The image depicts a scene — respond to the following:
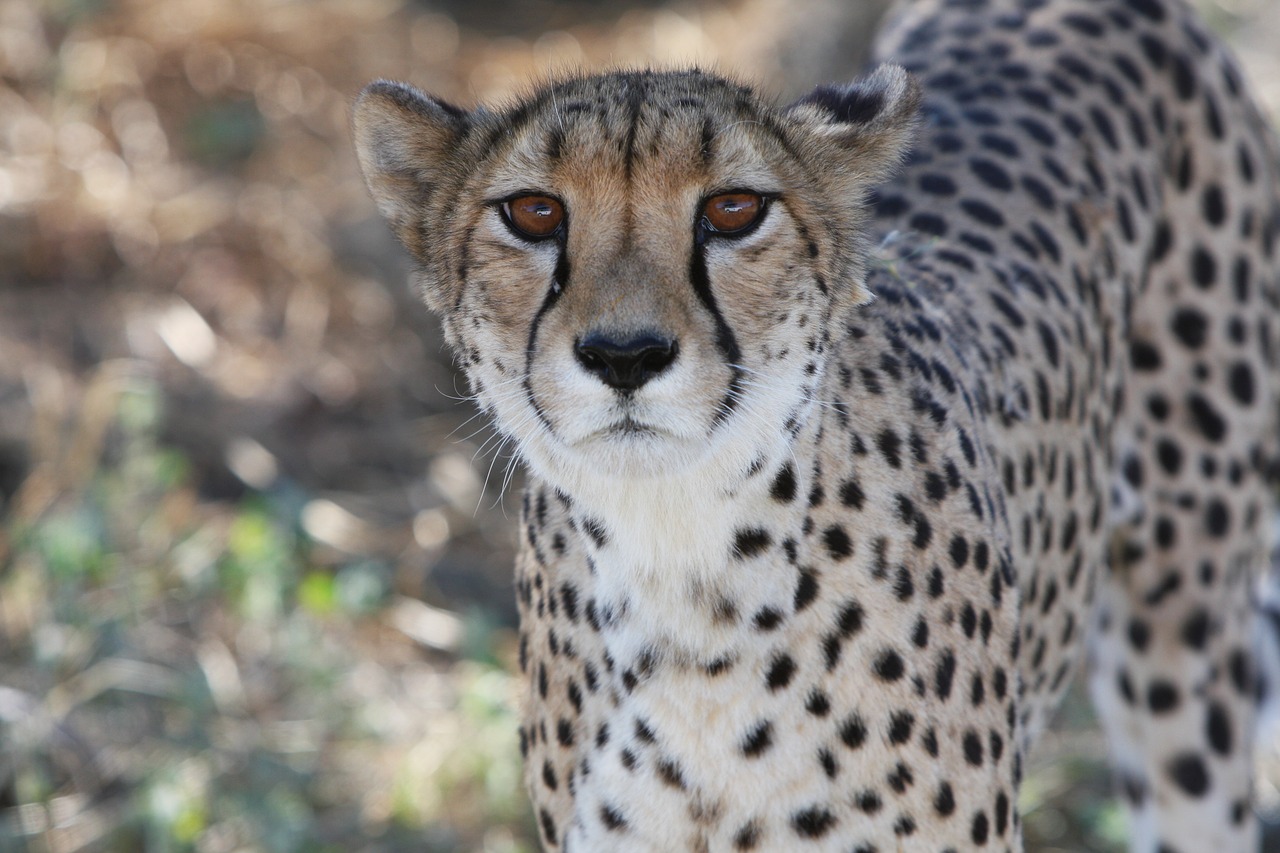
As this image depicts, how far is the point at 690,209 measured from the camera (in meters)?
1.74

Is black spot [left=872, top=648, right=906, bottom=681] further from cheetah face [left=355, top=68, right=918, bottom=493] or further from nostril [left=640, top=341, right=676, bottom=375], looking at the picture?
nostril [left=640, top=341, right=676, bottom=375]

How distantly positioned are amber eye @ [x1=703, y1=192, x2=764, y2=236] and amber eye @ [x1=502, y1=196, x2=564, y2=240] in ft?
0.53

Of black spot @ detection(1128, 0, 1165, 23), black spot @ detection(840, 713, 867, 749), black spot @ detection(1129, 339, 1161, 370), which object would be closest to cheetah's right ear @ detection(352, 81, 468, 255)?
black spot @ detection(840, 713, 867, 749)

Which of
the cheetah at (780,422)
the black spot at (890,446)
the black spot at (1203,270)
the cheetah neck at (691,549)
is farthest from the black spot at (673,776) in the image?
the black spot at (1203,270)

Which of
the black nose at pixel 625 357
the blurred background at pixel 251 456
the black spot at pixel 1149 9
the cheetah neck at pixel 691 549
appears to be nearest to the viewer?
the black nose at pixel 625 357

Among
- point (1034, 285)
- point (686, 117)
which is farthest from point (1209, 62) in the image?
point (686, 117)

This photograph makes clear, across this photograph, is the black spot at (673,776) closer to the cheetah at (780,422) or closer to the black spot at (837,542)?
the cheetah at (780,422)

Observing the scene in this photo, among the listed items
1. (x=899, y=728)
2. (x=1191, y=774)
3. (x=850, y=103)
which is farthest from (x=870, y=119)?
(x=1191, y=774)

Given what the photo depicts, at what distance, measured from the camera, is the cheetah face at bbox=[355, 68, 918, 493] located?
1.67 m

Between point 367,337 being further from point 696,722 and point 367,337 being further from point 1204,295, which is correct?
point 696,722

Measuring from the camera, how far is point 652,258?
169cm

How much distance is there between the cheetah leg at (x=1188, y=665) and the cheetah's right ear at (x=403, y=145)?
1.47 meters

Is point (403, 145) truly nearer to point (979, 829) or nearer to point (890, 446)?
point (890, 446)

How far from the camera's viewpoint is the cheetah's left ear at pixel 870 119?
1947 mm
